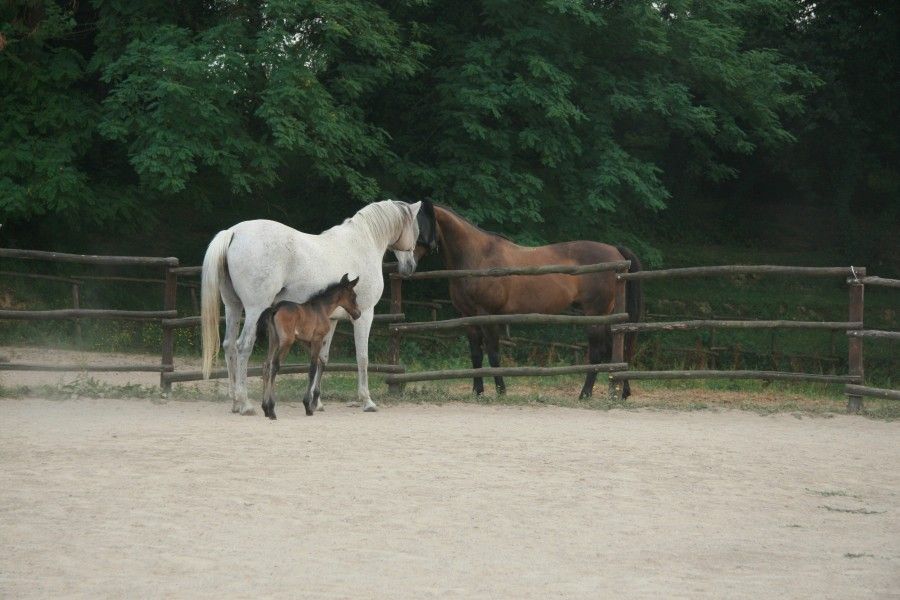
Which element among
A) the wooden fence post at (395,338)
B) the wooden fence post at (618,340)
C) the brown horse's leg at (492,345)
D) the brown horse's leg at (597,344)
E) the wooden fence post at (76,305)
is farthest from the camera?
the wooden fence post at (76,305)

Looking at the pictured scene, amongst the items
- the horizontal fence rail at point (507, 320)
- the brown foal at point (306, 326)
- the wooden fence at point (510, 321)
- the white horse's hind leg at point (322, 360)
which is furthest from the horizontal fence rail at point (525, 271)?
the brown foal at point (306, 326)

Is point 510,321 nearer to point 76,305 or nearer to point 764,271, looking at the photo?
point 764,271

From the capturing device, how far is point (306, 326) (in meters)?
8.72

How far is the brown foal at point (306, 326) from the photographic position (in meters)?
8.58

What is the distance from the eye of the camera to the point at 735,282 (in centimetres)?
2447

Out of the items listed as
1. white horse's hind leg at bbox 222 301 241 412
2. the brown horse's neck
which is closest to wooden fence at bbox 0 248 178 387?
white horse's hind leg at bbox 222 301 241 412

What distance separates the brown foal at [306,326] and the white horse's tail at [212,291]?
47cm

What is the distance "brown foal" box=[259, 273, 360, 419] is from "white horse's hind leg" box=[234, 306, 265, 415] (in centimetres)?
17

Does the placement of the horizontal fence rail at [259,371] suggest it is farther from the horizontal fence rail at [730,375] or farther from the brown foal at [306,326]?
the horizontal fence rail at [730,375]

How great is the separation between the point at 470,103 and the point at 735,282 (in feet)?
36.7

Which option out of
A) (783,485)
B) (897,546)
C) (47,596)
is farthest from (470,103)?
(47,596)

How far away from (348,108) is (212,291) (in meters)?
6.67

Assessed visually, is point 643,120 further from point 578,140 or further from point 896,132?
point 896,132

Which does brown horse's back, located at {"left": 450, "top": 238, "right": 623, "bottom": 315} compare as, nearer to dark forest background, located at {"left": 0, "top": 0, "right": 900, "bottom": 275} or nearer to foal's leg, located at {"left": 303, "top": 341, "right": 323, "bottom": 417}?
foal's leg, located at {"left": 303, "top": 341, "right": 323, "bottom": 417}
